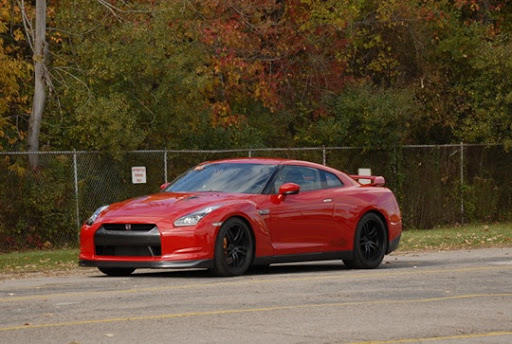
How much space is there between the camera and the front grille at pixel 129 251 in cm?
1577

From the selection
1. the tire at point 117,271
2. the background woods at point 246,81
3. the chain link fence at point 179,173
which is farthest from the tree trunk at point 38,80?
the tire at point 117,271

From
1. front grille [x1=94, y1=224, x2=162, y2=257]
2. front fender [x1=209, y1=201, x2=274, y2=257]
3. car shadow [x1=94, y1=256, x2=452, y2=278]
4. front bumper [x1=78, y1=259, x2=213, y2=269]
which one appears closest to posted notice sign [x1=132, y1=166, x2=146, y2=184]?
car shadow [x1=94, y1=256, x2=452, y2=278]

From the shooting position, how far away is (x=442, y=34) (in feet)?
132

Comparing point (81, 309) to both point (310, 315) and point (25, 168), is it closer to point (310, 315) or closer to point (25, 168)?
point (310, 315)

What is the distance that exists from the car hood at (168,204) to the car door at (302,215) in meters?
0.56

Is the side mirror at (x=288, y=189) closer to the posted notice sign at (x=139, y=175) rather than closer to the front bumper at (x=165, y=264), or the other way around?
the front bumper at (x=165, y=264)

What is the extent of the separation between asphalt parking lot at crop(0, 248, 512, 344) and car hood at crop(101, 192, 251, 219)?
785mm

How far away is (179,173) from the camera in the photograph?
28922 mm

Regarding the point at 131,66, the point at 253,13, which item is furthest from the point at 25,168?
the point at 253,13

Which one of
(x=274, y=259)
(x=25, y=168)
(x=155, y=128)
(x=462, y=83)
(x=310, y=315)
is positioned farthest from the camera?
(x=462, y=83)

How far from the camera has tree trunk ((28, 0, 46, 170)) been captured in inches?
1099

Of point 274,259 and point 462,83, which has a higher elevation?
point 462,83

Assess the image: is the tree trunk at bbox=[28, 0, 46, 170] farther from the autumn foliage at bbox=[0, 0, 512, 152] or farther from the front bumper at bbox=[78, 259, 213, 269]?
the front bumper at bbox=[78, 259, 213, 269]

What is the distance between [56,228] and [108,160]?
186cm
